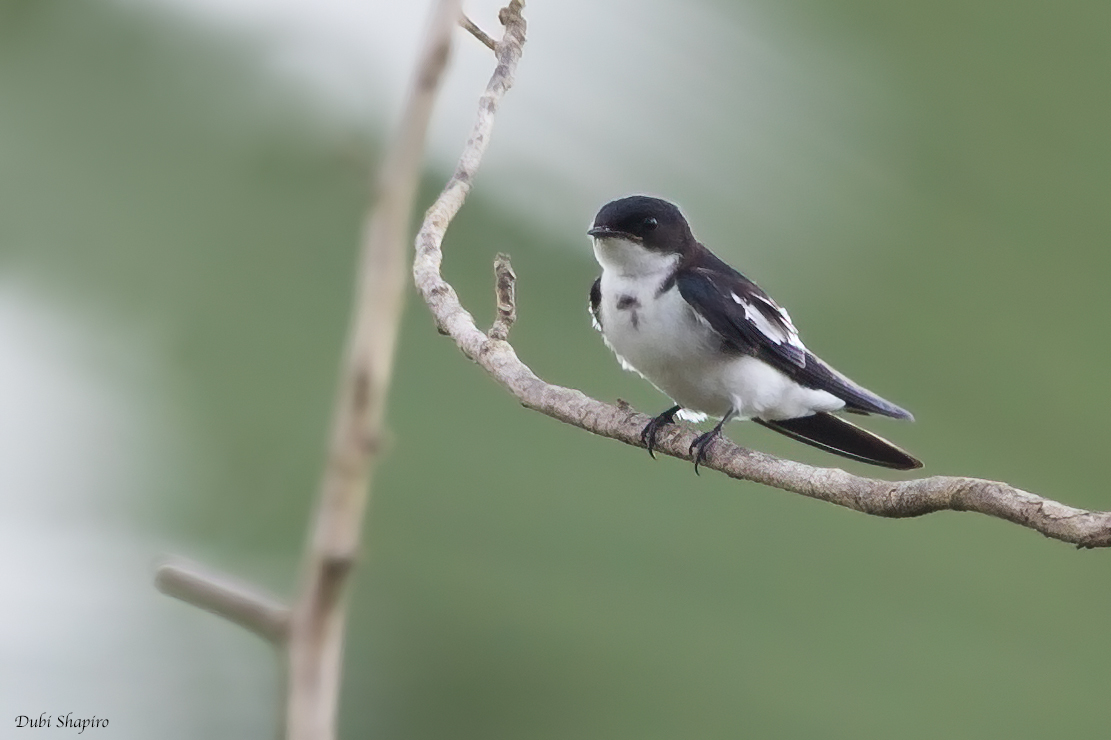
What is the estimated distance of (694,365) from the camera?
2.07 meters

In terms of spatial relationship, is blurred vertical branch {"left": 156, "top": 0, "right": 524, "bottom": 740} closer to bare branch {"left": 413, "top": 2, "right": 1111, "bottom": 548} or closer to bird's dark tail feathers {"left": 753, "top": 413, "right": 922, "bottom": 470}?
bare branch {"left": 413, "top": 2, "right": 1111, "bottom": 548}

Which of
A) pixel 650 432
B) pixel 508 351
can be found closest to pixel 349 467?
pixel 508 351

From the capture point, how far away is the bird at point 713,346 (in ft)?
6.79

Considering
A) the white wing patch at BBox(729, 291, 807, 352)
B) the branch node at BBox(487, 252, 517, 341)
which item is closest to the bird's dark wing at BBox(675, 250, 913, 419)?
the white wing patch at BBox(729, 291, 807, 352)

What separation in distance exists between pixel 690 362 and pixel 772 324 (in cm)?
17

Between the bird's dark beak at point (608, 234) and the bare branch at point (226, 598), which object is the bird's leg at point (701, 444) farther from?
the bare branch at point (226, 598)

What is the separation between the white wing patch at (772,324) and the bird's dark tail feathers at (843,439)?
0.13m

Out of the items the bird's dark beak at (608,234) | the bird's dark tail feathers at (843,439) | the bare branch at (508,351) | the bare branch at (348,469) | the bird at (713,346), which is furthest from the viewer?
the bird's dark beak at (608,234)

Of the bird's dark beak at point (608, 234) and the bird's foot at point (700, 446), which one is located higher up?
the bird's dark beak at point (608, 234)

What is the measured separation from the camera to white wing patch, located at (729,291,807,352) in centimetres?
210

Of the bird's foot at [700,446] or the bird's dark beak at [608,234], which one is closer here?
the bird's foot at [700,446]

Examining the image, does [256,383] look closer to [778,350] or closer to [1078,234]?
[778,350]

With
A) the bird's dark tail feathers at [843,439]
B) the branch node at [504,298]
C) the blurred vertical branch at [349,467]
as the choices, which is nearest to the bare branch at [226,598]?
the blurred vertical branch at [349,467]

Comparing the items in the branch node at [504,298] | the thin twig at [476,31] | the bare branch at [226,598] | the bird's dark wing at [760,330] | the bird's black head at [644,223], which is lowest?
the bare branch at [226,598]
